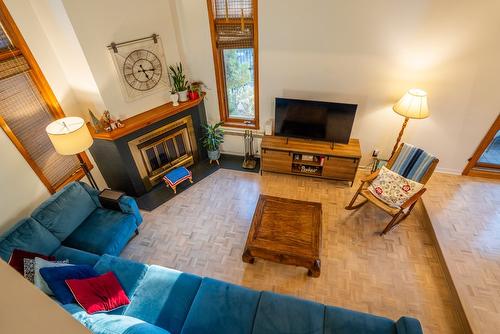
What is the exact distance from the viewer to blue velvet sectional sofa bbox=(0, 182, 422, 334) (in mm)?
2164

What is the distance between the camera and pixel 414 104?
3334 mm

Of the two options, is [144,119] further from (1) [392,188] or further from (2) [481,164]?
(2) [481,164]

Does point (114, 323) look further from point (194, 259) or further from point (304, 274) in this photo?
point (304, 274)

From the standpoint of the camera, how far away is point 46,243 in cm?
279

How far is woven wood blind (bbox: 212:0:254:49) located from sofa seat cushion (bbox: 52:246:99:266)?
3.22 meters

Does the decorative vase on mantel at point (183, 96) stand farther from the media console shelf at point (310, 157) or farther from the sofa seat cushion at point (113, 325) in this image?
the sofa seat cushion at point (113, 325)

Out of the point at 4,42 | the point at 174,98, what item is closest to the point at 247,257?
the point at 174,98

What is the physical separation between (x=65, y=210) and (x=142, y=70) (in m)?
2.03

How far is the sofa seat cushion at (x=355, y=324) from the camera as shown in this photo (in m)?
2.15

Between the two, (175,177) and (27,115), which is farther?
(175,177)

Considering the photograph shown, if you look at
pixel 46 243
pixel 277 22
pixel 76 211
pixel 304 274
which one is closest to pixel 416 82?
pixel 277 22

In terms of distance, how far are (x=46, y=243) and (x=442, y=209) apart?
4900 millimetres

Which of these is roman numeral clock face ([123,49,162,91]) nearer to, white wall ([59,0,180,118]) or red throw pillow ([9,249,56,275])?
white wall ([59,0,180,118])

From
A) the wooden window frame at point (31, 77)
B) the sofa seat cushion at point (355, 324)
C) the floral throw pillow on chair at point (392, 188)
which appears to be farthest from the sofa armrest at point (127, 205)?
the floral throw pillow on chair at point (392, 188)
